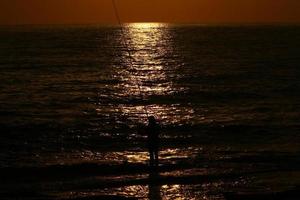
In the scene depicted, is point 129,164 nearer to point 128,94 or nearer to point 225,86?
point 128,94

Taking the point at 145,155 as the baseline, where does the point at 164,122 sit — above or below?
above

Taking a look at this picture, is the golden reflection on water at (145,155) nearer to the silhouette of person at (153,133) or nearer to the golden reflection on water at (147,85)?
the silhouette of person at (153,133)

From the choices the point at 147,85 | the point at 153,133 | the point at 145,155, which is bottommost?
the point at 153,133

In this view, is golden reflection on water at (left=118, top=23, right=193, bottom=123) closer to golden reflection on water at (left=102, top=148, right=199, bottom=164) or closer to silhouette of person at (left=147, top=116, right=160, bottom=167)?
golden reflection on water at (left=102, top=148, right=199, bottom=164)

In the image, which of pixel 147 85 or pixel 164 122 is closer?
pixel 164 122

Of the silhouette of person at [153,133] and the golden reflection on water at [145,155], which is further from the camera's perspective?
the golden reflection on water at [145,155]

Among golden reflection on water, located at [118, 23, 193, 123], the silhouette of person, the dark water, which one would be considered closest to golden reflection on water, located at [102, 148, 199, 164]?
the dark water

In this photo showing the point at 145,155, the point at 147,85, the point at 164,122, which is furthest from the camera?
the point at 147,85

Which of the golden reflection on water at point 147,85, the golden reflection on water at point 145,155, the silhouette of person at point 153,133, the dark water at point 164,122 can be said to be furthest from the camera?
the golden reflection on water at point 147,85

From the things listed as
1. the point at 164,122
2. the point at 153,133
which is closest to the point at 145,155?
the point at 153,133

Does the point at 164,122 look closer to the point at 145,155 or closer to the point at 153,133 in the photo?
the point at 145,155

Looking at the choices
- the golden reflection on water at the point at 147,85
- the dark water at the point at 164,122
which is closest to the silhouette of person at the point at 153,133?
the dark water at the point at 164,122

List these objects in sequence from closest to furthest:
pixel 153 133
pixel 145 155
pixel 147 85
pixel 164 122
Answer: pixel 153 133
pixel 145 155
pixel 164 122
pixel 147 85

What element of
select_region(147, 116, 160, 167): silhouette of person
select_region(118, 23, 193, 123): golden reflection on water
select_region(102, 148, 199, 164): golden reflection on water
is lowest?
select_region(147, 116, 160, 167): silhouette of person
